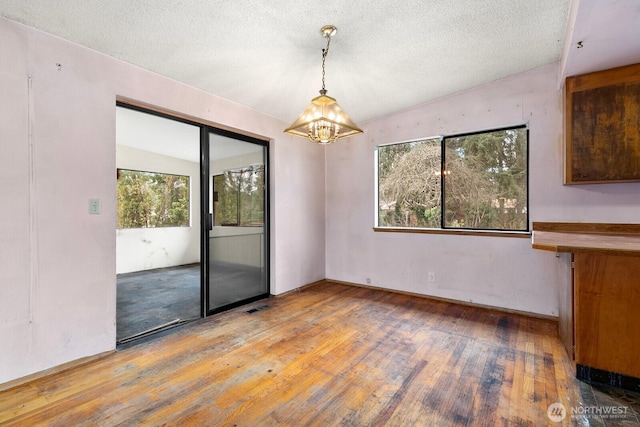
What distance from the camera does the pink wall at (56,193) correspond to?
1.94m

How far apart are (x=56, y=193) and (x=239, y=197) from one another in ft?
5.81

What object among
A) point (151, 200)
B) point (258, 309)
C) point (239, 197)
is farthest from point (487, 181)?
point (151, 200)

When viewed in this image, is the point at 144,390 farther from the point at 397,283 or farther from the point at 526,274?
the point at 526,274

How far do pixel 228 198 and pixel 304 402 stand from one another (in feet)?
7.90

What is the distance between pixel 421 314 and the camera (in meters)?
3.29

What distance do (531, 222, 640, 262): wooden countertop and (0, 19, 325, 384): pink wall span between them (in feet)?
11.2

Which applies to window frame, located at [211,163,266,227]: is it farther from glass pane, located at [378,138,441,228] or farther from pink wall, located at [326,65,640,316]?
glass pane, located at [378,138,441,228]

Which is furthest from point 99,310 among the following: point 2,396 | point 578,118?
point 578,118

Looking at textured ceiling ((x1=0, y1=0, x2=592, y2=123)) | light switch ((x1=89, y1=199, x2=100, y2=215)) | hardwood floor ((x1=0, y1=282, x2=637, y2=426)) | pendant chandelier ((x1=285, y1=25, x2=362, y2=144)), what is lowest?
hardwood floor ((x1=0, y1=282, x2=637, y2=426))

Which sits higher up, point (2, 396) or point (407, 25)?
point (407, 25)

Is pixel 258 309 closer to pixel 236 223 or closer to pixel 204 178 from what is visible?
pixel 236 223

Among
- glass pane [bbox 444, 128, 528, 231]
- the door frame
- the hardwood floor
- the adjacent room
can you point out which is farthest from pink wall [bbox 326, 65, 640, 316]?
the door frame

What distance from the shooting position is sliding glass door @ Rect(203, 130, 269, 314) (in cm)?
330

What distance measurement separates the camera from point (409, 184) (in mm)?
4102
